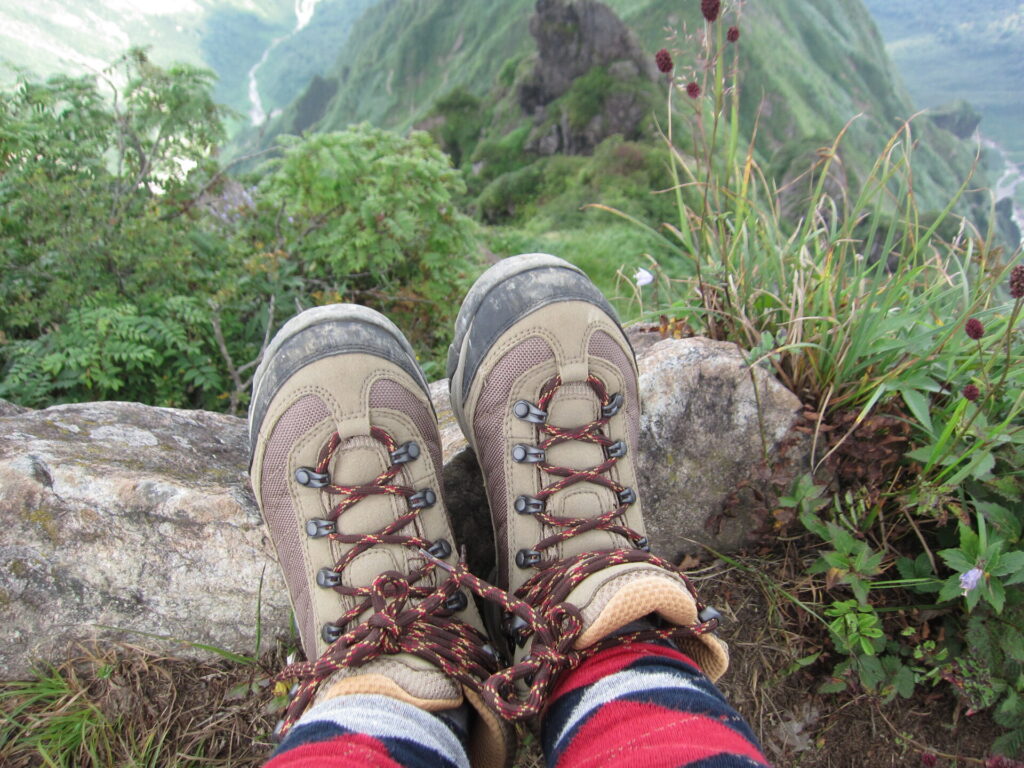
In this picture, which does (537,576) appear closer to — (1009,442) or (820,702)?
(820,702)

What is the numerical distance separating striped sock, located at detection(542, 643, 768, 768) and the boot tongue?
1.16 feet

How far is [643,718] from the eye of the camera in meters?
1.09

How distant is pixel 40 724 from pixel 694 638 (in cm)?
151

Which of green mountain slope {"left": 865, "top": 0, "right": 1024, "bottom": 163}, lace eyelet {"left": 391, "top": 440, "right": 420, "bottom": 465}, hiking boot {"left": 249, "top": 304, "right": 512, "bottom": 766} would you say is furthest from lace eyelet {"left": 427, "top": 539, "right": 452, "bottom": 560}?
green mountain slope {"left": 865, "top": 0, "right": 1024, "bottom": 163}

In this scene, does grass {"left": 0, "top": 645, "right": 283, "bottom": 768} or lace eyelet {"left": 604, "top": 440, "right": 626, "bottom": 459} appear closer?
grass {"left": 0, "top": 645, "right": 283, "bottom": 768}

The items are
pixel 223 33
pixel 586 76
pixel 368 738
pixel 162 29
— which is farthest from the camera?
pixel 223 33

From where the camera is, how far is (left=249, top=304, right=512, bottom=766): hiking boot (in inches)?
55.8

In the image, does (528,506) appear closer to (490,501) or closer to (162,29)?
(490,501)

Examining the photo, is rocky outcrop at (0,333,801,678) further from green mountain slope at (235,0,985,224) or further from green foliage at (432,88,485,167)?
green foliage at (432,88,485,167)

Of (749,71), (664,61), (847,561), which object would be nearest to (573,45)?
(749,71)

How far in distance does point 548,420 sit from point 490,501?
0.29 meters

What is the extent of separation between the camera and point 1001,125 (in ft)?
342

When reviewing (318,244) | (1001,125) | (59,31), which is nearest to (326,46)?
(59,31)

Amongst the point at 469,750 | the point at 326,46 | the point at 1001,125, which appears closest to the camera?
the point at 469,750
